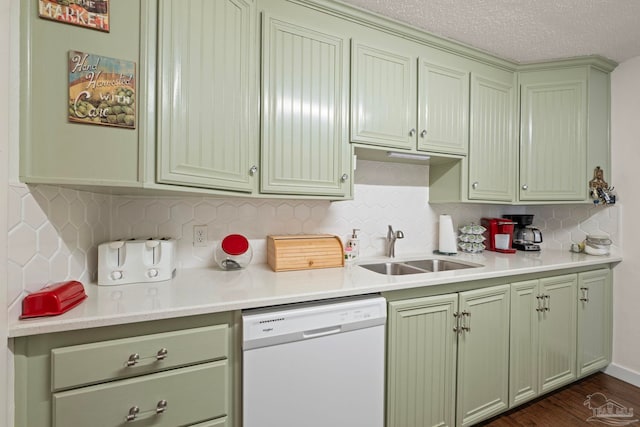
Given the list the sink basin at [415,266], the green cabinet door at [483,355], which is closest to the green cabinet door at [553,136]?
the sink basin at [415,266]

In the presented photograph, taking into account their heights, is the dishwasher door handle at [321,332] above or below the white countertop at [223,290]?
below

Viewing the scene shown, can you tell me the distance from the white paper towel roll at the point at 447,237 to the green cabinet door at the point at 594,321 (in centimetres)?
83

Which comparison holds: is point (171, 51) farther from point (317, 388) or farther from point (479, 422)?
point (479, 422)

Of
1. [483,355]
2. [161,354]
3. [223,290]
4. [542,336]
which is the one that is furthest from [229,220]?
[542,336]

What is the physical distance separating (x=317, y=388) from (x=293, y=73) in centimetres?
146

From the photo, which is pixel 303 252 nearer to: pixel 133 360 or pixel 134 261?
pixel 134 261

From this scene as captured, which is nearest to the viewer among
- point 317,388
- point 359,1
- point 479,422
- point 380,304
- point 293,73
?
point 317,388

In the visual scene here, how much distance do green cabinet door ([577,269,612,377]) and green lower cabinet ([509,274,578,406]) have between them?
0.28 feet

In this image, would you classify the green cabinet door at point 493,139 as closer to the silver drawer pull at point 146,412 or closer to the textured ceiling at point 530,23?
the textured ceiling at point 530,23

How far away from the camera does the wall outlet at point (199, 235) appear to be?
→ 1.67 metres

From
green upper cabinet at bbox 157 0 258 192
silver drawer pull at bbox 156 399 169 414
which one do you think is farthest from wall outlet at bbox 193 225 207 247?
silver drawer pull at bbox 156 399 169 414

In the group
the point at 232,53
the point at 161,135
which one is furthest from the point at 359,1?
Answer: the point at 161,135

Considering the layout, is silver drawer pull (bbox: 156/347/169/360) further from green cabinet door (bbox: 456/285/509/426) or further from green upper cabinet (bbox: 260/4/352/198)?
green cabinet door (bbox: 456/285/509/426)

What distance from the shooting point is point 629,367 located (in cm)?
222
